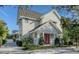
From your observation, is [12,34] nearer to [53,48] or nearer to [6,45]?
[6,45]

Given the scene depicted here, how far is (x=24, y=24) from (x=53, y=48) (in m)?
0.58

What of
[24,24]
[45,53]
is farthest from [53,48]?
[24,24]

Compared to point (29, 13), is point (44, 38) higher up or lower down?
lower down

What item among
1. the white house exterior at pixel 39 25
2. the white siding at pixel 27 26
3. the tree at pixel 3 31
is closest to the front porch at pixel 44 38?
the white house exterior at pixel 39 25

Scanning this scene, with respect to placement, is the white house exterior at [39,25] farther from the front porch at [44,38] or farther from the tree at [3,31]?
the tree at [3,31]

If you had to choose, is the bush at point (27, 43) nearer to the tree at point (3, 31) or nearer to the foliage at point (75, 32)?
the tree at point (3, 31)

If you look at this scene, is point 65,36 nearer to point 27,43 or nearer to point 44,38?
point 44,38

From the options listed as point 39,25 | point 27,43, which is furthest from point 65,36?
point 27,43

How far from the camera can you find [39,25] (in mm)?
6617

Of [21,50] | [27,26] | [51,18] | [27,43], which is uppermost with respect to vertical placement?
[51,18]

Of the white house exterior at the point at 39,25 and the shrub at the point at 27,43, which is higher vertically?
the white house exterior at the point at 39,25

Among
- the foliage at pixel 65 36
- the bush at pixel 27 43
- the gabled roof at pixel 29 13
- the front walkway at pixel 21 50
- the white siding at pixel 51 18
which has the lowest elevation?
the front walkway at pixel 21 50

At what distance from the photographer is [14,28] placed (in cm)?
658

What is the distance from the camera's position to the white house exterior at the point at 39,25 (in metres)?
6.60
